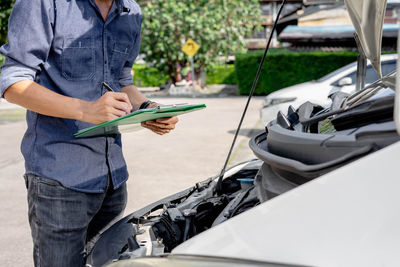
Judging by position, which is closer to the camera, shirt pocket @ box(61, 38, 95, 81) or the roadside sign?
shirt pocket @ box(61, 38, 95, 81)

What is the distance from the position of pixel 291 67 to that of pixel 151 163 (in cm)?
1501

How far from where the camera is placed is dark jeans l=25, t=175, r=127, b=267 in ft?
5.83

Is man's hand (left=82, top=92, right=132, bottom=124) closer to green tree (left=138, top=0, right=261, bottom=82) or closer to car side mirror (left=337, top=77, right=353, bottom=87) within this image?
car side mirror (left=337, top=77, right=353, bottom=87)

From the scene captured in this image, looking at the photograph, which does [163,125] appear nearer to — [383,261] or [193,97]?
[383,261]

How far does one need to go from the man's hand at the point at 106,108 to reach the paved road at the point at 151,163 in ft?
9.02

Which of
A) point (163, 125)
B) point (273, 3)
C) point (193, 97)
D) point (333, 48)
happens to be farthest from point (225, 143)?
point (273, 3)

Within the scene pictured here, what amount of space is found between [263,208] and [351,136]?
11.4 inches

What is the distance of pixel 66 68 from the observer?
5.89ft

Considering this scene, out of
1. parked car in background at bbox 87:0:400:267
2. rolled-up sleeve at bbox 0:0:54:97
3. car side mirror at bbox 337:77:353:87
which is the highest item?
rolled-up sleeve at bbox 0:0:54:97

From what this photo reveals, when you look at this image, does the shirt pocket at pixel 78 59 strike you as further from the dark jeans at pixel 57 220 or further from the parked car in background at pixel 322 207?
the parked car in background at pixel 322 207

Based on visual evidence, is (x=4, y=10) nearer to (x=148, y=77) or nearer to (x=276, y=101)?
(x=276, y=101)

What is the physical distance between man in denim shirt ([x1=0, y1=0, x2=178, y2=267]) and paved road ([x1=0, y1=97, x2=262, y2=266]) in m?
2.47

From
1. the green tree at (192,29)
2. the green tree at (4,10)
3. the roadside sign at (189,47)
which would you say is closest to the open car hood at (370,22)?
the green tree at (4,10)

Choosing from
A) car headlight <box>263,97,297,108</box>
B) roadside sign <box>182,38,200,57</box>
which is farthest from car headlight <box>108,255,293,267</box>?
roadside sign <box>182,38,200,57</box>
